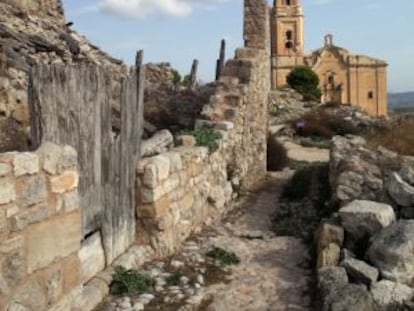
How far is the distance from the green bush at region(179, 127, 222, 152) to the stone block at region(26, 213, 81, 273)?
3926 millimetres

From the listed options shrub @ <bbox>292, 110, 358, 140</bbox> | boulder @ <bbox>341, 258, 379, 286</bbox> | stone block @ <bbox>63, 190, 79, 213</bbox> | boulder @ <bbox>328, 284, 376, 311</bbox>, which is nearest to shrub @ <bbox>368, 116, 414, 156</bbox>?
boulder @ <bbox>341, 258, 379, 286</bbox>

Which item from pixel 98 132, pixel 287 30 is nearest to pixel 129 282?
pixel 98 132

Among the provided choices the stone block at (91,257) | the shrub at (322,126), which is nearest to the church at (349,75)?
the shrub at (322,126)

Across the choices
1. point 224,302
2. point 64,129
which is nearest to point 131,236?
point 224,302

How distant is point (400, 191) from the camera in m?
6.85

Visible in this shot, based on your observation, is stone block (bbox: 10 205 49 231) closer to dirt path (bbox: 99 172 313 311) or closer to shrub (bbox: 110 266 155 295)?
dirt path (bbox: 99 172 313 311)

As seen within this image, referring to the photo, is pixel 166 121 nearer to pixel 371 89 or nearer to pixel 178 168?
pixel 178 168

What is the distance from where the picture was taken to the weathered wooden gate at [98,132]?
4660mm

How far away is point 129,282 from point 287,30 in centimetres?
8029

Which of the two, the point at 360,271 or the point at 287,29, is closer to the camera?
the point at 360,271

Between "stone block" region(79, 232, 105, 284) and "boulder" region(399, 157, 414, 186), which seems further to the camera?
"boulder" region(399, 157, 414, 186)

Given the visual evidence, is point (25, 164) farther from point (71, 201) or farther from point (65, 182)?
point (71, 201)

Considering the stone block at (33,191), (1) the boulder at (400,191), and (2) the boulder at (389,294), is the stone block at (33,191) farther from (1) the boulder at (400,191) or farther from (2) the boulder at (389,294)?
(1) the boulder at (400,191)

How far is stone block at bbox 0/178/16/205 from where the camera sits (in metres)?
3.79
